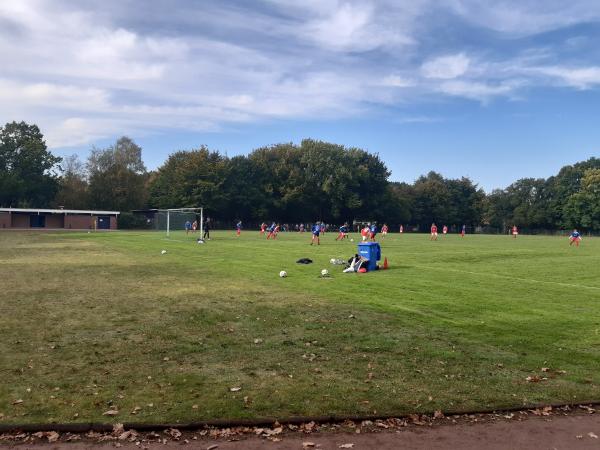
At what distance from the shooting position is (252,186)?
305 ft

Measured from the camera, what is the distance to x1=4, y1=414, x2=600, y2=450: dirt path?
5.18 meters

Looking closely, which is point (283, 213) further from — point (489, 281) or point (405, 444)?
point (405, 444)

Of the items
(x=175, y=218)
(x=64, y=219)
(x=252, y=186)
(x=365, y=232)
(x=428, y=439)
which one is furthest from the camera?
(x=252, y=186)

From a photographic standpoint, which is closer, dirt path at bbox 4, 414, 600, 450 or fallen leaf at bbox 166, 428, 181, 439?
dirt path at bbox 4, 414, 600, 450

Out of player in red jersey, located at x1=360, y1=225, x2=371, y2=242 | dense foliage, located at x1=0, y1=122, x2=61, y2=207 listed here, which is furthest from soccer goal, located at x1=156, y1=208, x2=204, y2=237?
dense foliage, located at x1=0, y1=122, x2=61, y2=207

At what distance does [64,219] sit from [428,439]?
274 ft

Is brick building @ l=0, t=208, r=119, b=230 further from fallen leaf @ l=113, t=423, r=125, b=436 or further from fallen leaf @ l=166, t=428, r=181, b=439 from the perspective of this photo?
fallen leaf @ l=166, t=428, r=181, b=439

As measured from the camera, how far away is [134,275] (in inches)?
719

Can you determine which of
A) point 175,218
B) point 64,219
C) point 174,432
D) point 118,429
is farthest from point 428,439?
point 64,219

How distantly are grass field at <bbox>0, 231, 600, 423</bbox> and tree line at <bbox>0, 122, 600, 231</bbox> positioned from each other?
71219 millimetres

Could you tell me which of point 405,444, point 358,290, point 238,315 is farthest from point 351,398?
point 358,290

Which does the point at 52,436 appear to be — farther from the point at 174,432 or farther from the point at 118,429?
the point at 174,432

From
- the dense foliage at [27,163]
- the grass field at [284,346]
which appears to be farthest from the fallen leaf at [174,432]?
the dense foliage at [27,163]

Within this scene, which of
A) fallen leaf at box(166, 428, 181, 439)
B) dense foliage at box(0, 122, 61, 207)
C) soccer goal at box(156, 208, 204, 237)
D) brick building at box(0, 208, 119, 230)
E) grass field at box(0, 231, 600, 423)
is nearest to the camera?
fallen leaf at box(166, 428, 181, 439)
